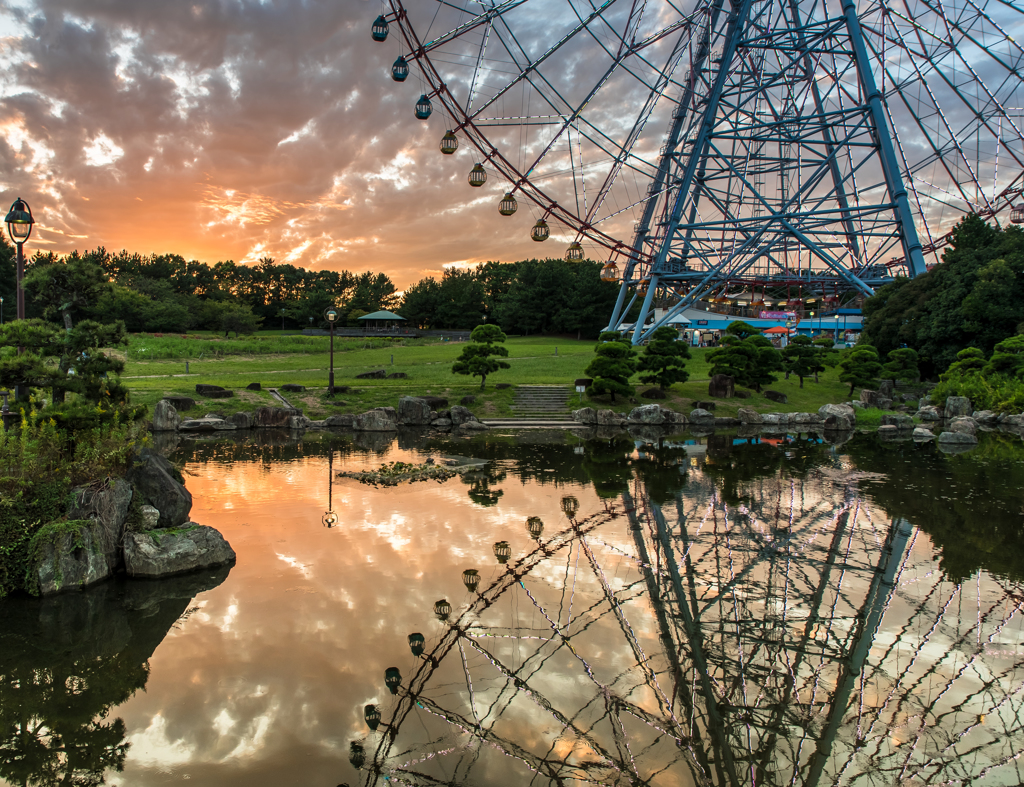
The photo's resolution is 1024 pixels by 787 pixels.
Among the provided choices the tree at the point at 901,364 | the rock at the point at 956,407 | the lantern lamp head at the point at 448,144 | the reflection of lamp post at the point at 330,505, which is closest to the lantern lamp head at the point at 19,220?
the reflection of lamp post at the point at 330,505

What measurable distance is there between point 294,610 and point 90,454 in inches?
152

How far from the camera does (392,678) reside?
5703 mm

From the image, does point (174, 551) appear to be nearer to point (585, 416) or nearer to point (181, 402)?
point (181, 402)

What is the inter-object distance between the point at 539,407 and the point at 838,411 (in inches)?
479

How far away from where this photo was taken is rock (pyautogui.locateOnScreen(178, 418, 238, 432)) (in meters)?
22.3

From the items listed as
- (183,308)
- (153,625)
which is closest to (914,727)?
(153,625)

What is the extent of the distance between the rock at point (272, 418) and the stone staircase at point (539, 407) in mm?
7350

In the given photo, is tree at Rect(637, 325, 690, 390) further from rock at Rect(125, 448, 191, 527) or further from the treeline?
the treeline

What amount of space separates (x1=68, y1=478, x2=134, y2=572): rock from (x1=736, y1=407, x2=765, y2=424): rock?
23258mm

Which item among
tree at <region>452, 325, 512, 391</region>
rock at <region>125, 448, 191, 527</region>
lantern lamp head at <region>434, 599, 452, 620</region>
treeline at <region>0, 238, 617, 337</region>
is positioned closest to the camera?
lantern lamp head at <region>434, 599, 452, 620</region>

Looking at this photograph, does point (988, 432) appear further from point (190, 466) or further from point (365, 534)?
point (190, 466)

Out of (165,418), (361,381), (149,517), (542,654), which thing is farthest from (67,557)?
(361,381)

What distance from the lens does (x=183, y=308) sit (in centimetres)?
5972

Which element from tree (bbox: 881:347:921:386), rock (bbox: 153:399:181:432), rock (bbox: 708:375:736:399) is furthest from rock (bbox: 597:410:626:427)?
tree (bbox: 881:347:921:386)
